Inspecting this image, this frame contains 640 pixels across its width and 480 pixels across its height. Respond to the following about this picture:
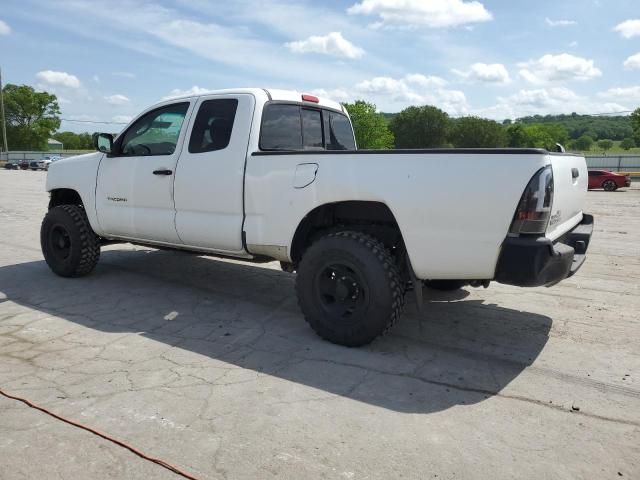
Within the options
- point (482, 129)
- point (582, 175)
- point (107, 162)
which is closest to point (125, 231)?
point (107, 162)

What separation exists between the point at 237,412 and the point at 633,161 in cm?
5274

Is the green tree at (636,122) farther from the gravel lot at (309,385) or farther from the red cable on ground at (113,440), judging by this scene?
the red cable on ground at (113,440)

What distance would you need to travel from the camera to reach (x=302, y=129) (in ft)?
17.2

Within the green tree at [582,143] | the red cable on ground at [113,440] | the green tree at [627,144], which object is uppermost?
the green tree at [582,143]

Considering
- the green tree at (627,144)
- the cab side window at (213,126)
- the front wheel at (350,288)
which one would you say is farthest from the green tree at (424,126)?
the front wheel at (350,288)

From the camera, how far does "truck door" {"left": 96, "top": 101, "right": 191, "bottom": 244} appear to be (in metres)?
5.18

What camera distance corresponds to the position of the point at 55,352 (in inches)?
156

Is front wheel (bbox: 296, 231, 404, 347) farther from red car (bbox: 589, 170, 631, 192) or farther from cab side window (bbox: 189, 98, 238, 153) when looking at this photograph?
red car (bbox: 589, 170, 631, 192)

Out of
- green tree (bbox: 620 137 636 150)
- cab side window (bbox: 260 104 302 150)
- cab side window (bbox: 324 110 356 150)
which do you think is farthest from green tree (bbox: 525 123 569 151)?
cab side window (bbox: 260 104 302 150)

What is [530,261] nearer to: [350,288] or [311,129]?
[350,288]

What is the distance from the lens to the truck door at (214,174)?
4.63m

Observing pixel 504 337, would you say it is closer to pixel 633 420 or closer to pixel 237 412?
pixel 633 420

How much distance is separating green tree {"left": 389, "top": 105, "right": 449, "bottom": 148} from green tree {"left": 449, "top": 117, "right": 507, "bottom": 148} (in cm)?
263

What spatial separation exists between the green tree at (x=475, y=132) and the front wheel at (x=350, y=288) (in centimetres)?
9214
